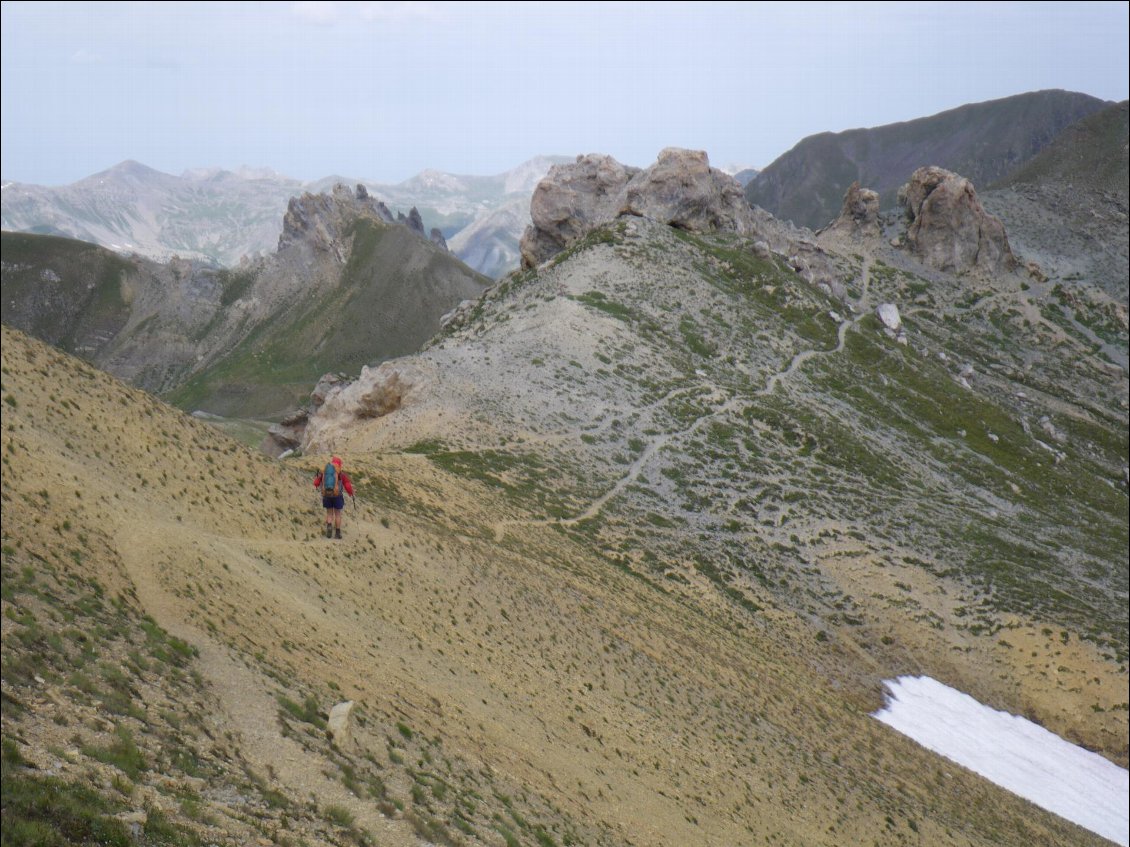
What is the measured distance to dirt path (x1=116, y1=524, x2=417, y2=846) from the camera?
571 inches

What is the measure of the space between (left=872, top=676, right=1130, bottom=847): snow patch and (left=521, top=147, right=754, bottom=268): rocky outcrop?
72560mm

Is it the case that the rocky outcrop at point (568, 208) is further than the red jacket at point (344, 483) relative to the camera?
Yes

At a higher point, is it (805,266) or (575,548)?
(805,266)

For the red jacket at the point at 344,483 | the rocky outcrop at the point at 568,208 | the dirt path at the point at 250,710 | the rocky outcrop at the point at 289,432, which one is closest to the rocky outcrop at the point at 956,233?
the rocky outcrop at the point at 568,208

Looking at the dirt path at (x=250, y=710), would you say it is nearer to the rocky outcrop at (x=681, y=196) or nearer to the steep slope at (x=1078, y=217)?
the rocky outcrop at (x=681, y=196)

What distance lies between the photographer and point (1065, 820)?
38406mm

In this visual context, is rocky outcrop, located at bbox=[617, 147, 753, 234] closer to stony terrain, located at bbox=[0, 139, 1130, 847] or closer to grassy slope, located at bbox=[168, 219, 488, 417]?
stony terrain, located at bbox=[0, 139, 1130, 847]

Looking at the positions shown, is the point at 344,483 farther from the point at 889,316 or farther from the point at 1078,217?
the point at 1078,217

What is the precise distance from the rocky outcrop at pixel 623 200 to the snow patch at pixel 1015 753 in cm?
7256

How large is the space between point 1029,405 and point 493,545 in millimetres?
93126

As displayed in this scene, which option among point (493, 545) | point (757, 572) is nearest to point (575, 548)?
point (493, 545)

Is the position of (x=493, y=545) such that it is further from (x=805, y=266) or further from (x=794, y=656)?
(x=805, y=266)

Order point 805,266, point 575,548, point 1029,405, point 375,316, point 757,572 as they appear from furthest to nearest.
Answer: point 375,316 < point 805,266 < point 1029,405 < point 757,572 < point 575,548

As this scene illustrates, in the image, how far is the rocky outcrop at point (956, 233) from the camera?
→ 13988 centimetres
